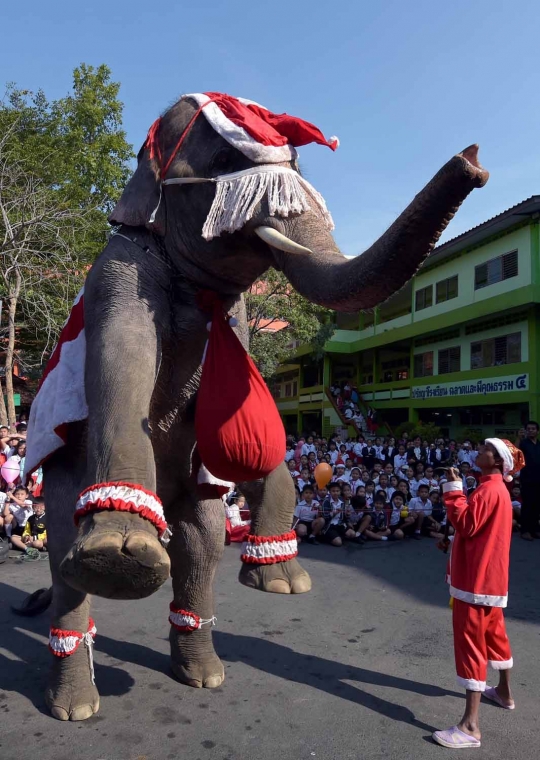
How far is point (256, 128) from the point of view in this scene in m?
2.20

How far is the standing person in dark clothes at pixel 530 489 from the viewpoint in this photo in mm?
8203

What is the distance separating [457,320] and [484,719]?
1767 centimetres

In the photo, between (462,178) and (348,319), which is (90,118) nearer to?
(462,178)

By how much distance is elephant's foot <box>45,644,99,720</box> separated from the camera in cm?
280

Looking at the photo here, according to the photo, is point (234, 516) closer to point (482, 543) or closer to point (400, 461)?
point (482, 543)

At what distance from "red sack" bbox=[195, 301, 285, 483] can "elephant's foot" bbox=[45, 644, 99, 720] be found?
4.62 ft

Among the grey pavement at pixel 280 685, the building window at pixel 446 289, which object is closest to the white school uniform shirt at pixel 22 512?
the grey pavement at pixel 280 685

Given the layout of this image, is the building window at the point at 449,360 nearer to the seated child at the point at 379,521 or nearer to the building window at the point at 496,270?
the building window at the point at 496,270

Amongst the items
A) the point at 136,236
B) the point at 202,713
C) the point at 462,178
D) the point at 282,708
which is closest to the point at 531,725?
the point at 282,708

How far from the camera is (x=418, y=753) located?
262 cm

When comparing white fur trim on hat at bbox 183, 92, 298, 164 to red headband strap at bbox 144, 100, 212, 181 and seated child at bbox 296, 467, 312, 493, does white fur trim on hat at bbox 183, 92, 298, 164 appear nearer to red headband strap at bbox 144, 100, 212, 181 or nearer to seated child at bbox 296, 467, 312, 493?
red headband strap at bbox 144, 100, 212, 181

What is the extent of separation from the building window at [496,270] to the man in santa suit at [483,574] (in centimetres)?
1583

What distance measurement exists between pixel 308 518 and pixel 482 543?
17.5 feet

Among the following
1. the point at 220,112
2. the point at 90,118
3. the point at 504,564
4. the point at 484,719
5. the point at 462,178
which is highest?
the point at 90,118
